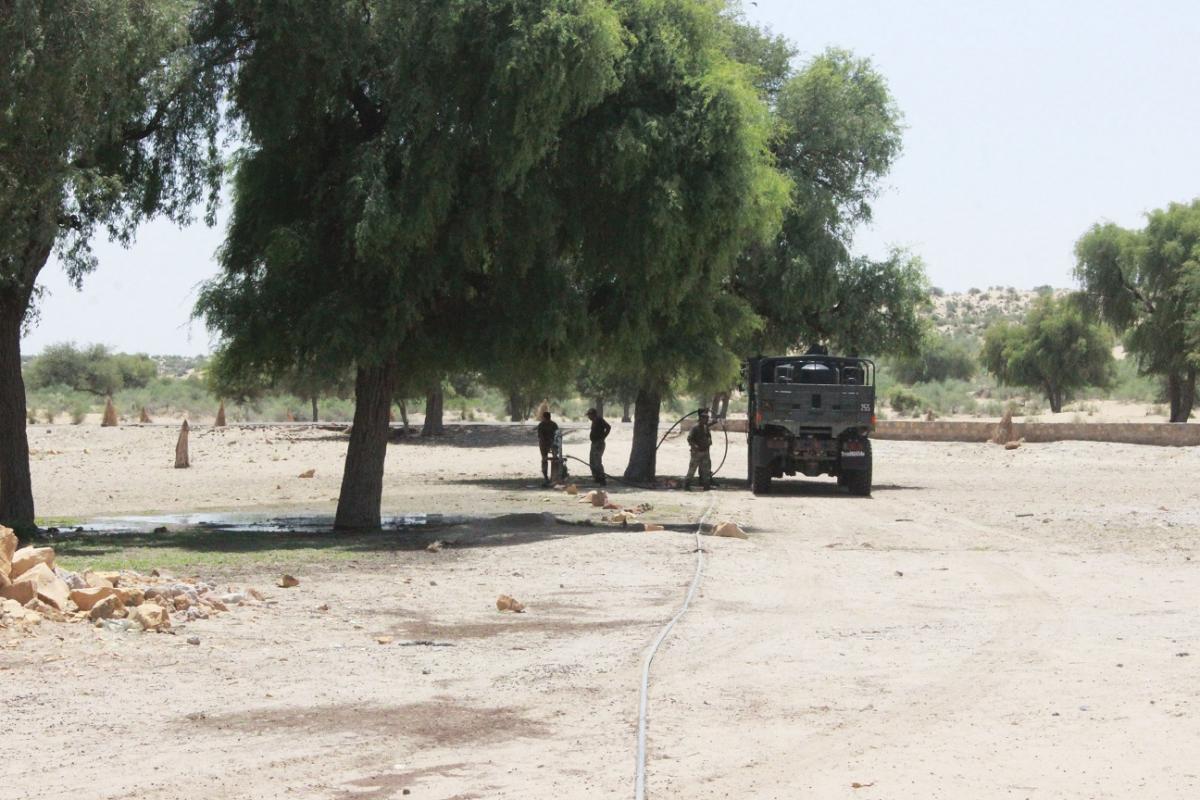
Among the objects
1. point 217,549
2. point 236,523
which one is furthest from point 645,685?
point 236,523

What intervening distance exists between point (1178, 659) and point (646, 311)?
12.4 metres

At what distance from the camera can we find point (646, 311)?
870 inches

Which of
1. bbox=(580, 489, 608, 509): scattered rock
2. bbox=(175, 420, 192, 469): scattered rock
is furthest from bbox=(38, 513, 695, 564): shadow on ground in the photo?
bbox=(175, 420, 192, 469): scattered rock

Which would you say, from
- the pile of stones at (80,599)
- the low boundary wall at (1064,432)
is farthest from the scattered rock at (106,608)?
the low boundary wall at (1064,432)

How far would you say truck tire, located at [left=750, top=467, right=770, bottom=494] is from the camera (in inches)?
1256

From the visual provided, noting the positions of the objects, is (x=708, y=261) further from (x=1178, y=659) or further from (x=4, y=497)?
(x=1178, y=659)

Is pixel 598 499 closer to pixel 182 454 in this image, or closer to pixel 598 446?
pixel 598 446

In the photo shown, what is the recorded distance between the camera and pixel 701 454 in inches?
1329

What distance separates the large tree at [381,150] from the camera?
19.8 m

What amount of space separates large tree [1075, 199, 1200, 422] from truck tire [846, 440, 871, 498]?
28526mm

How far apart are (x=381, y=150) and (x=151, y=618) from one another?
33.6ft

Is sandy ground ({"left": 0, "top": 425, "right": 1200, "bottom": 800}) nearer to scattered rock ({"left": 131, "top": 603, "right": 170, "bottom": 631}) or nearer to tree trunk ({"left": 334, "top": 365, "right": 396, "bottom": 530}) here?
scattered rock ({"left": 131, "top": 603, "right": 170, "bottom": 631})

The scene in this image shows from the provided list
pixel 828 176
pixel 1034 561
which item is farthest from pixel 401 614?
pixel 828 176

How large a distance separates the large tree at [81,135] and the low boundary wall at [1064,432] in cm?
3207
